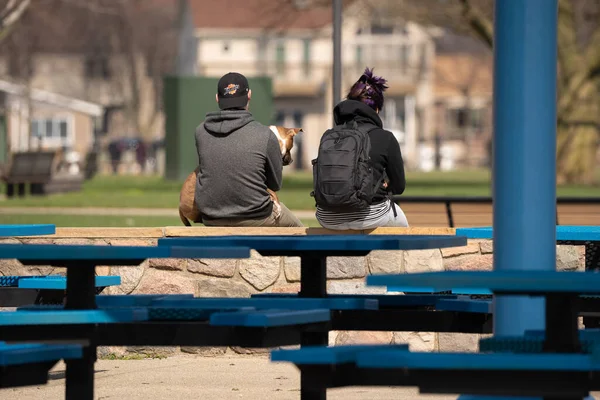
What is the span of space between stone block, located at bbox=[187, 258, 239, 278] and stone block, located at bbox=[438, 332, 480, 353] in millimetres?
1446

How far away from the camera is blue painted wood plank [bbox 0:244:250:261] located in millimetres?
5293

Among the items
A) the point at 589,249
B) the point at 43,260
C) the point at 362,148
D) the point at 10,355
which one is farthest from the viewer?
the point at 589,249

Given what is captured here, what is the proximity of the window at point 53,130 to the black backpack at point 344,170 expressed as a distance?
76.5 meters

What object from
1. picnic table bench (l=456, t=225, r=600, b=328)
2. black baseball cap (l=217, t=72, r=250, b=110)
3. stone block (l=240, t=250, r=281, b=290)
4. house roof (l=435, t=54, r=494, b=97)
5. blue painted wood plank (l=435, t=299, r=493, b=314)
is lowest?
stone block (l=240, t=250, r=281, b=290)

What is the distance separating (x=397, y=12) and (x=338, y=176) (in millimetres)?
29526

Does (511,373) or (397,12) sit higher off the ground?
(397,12)

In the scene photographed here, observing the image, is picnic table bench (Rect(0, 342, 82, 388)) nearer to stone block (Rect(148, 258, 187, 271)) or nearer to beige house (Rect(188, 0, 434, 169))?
stone block (Rect(148, 258, 187, 271))

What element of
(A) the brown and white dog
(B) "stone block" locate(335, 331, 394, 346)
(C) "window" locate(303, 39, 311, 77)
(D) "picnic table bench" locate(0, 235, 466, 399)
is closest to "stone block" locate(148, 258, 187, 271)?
(A) the brown and white dog

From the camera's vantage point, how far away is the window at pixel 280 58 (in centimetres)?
7481

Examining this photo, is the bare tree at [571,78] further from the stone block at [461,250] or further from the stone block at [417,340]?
the stone block at [417,340]

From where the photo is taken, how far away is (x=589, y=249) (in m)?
9.25

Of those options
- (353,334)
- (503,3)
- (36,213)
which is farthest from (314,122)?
(503,3)

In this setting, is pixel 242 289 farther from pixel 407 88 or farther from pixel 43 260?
pixel 407 88

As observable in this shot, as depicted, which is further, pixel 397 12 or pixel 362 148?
pixel 397 12
